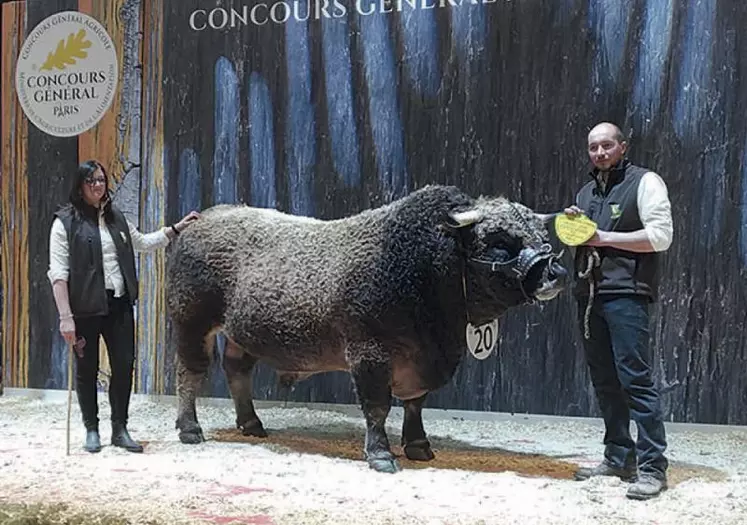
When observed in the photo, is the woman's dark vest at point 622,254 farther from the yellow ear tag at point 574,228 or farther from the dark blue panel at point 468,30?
the dark blue panel at point 468,30

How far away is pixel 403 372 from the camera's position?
13.6ft

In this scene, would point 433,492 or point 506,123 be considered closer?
point 433,492

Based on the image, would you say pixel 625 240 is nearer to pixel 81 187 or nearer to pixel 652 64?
pixel 652 64

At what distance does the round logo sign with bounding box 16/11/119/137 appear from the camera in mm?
6191

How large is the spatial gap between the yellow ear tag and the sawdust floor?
1148 millimetres

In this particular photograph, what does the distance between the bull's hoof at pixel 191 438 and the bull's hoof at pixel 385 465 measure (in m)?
1.15

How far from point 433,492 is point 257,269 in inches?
63.6

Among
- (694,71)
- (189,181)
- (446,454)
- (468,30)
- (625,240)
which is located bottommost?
(446,454)

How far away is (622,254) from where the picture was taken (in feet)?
11.9

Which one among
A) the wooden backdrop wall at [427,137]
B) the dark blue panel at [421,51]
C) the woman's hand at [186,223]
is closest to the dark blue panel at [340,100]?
the wooden backdrop wall at [427,137]

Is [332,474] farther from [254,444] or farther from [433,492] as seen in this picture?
[254,444]

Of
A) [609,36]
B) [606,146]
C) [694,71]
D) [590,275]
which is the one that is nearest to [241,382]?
[590,275]

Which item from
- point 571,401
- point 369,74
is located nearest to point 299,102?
point 369,74

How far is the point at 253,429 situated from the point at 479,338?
157cm
